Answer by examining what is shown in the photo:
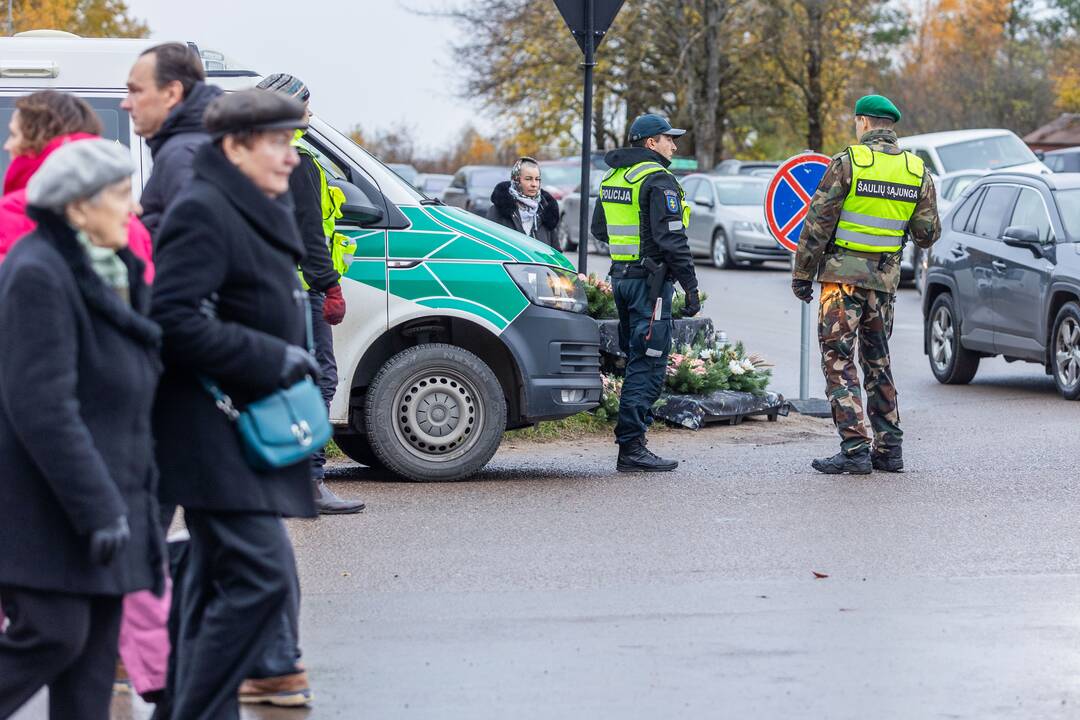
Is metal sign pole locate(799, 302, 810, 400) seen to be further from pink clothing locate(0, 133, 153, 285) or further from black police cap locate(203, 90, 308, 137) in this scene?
black police cap locate(203, 90, 308, 137)

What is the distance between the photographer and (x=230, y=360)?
4.17 metres

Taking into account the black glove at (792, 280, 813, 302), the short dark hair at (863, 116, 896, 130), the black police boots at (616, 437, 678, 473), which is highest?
the short dark hair at (863, 116, 896, 130)

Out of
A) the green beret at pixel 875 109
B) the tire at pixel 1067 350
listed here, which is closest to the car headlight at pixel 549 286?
the green beret at pixel 875 109

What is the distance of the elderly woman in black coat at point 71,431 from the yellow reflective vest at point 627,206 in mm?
5541

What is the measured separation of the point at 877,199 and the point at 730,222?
19.5 metres

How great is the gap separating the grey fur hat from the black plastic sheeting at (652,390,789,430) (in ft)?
25.4

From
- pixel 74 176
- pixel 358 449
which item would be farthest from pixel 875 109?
pixel 74 176

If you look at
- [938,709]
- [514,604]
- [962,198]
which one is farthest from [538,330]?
[962,198]

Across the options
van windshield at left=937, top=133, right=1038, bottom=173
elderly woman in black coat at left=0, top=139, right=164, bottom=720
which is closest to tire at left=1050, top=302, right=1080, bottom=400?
elderly woman in black coat at left=0, top=139, right=164, bottom=720

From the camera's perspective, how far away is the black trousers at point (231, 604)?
4297 mm

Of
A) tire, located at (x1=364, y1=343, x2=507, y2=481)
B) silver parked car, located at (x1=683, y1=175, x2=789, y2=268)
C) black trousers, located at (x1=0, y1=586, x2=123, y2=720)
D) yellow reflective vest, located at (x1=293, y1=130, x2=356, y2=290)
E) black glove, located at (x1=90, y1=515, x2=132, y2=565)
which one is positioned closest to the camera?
black glove, located at (x1=90, y1=515, x2=132, y2=565)

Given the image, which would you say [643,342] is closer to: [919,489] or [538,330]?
[538,330]

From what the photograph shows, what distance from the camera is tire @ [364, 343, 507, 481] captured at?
29.5ft

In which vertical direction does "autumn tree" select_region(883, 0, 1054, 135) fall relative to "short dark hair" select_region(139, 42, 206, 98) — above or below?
above
